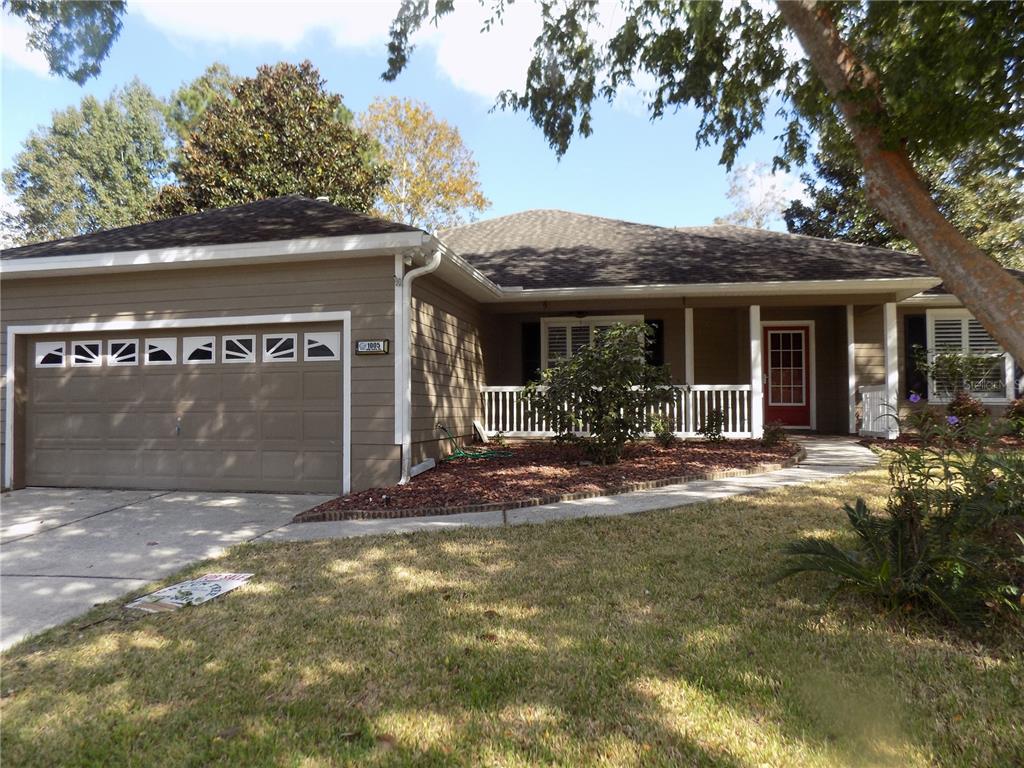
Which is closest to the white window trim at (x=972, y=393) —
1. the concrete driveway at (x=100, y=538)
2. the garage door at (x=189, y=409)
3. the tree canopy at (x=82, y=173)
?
the garage door at (x=189, y=409)

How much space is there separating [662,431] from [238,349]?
5721 millimetres

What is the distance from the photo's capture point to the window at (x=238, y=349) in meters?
7.24

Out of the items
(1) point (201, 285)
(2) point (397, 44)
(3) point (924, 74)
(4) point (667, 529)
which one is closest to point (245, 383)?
(1) point (201, 285)

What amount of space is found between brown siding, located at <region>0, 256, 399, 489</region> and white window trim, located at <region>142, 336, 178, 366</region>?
0.32m

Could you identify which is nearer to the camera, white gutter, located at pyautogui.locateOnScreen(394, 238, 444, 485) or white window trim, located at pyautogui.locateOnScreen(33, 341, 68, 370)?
white gutter, located at pyautogui.locateOnScreen(394, 238, 444, 485)

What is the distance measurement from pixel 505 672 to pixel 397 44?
21.0ft

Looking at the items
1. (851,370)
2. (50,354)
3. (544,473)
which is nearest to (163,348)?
(50,354)

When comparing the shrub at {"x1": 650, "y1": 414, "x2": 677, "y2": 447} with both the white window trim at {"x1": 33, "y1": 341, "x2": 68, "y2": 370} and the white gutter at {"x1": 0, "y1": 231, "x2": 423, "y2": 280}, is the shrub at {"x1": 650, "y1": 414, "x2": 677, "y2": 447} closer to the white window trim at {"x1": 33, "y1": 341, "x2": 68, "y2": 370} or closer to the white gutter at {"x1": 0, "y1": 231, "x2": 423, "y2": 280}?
the white gutter at {"x1": 0, "y1": 231, "x2": 423, "y2": 280}

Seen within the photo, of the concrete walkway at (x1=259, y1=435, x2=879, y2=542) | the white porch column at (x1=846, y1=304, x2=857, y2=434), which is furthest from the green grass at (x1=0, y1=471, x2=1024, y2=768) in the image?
the white porch column at (x1=846, y1=304, x2=857, y2=434)

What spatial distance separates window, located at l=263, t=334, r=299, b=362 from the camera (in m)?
7.16

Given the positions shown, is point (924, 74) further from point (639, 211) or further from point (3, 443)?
point (639, 211)

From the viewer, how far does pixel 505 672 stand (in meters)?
2.51

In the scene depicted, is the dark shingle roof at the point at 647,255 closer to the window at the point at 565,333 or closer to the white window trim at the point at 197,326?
the window at the point at 565,333

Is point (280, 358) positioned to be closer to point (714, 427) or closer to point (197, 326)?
point (197, 326)
